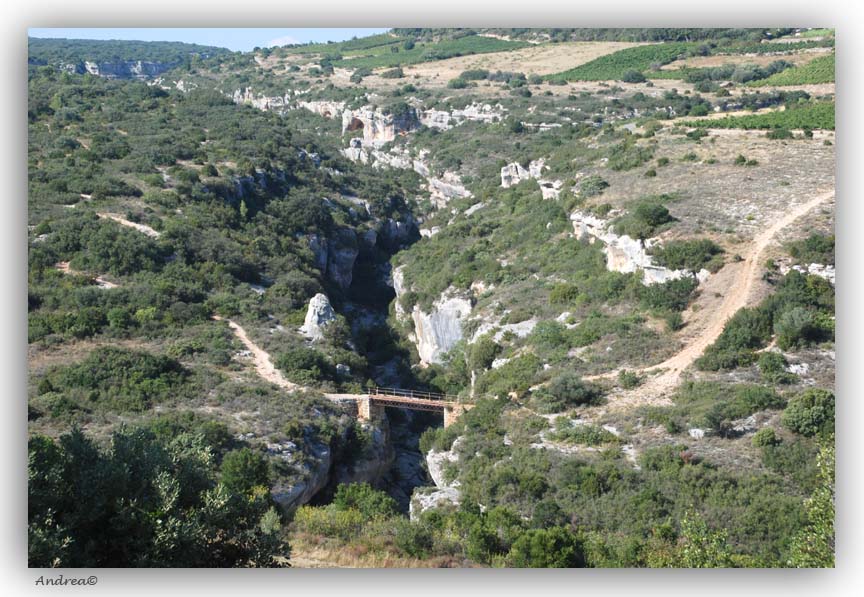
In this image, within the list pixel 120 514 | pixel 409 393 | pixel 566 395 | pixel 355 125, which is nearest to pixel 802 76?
pixel 409 393

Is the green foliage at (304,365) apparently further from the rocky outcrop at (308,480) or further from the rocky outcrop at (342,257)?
the rocky outcrop at (342,257)

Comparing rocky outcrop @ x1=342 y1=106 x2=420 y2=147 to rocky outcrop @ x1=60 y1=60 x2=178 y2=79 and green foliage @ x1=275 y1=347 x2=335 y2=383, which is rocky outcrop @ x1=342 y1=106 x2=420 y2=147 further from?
green foliage @ x1=275 y1=347 x2=335 y2=383

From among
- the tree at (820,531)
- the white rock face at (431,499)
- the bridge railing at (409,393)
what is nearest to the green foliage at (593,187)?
the bridge railing at (409,393)

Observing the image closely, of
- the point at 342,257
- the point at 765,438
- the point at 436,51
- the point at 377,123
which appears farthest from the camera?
the point at 436,51

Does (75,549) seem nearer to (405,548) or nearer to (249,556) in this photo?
(249,556)

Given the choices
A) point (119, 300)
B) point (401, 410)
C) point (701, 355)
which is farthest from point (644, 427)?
point (119, 300)

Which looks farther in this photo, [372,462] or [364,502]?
[372,462]

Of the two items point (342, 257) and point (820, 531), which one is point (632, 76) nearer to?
point (342, 257)

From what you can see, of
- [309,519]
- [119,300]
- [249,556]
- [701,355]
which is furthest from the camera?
[119,300]

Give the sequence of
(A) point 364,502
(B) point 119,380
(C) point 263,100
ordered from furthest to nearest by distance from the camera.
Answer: (C) point 263,100
(B) point 119,380
(A) point 364,502
